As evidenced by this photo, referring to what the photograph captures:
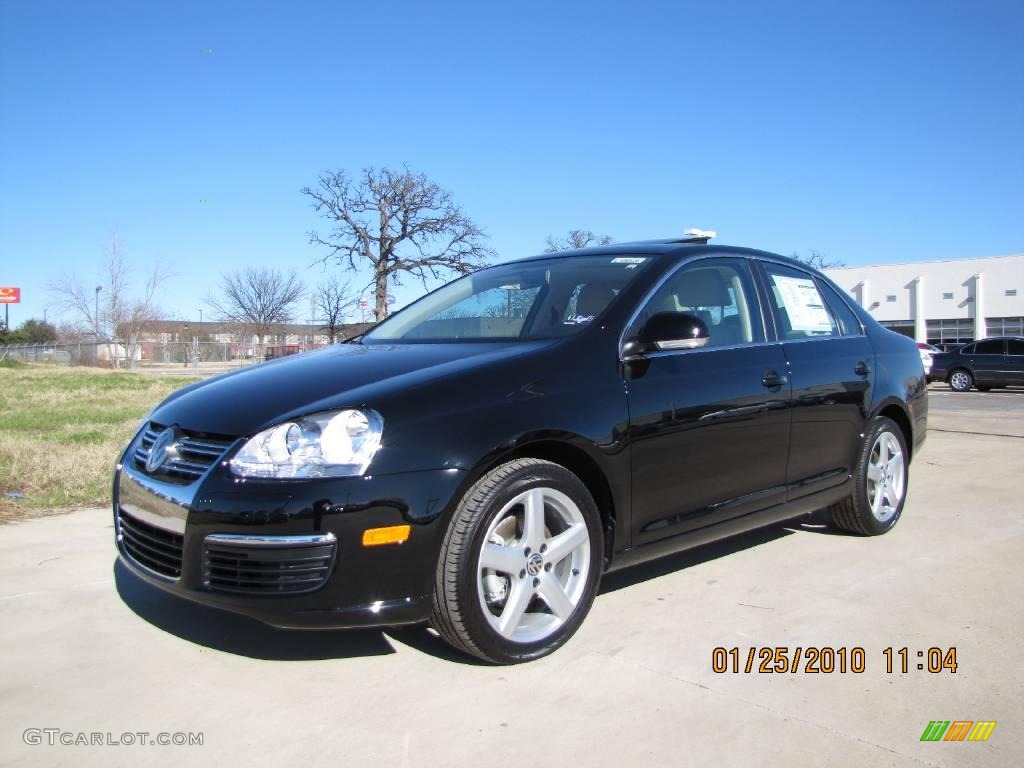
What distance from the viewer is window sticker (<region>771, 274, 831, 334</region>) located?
443 cm

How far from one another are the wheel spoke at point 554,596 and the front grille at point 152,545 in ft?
4.10

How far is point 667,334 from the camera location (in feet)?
11.1

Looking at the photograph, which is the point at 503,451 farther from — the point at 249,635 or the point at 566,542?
the point at 249,635

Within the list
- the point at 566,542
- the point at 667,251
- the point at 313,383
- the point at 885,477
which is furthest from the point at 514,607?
the point at 885,477

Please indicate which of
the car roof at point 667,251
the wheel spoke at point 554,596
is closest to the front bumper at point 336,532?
the wheel spoke at point 554,596

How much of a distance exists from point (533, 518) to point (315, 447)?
31.9 inches

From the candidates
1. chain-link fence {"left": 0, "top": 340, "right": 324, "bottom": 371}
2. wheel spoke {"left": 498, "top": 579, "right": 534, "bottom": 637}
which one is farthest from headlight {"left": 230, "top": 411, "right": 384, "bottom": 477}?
chain-link fence {"left": 0, "top": 340, "right": 324, "bottom": 371}

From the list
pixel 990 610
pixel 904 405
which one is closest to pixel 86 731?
pixel 990 610

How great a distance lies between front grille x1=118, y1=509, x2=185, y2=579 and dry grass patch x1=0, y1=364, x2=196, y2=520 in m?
2.71

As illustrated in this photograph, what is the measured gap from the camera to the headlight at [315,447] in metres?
2.67

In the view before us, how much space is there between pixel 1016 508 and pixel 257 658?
4.88 m

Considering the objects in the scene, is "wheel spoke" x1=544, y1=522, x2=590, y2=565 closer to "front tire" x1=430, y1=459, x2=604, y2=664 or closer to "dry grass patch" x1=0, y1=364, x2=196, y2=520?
"front tire" x1=430, y1=459, x2=604, y2=664

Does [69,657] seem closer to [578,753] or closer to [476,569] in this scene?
[476,569]

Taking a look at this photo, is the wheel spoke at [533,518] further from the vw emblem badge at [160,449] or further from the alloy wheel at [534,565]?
the vw emblem badge at [160,449]
